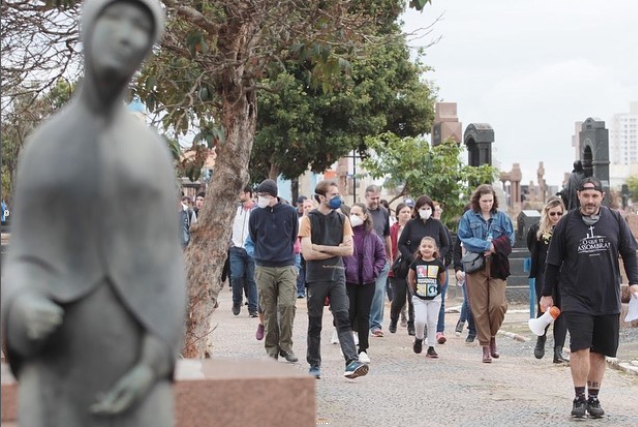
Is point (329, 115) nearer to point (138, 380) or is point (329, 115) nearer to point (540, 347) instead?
point (540, 347)

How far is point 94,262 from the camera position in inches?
136

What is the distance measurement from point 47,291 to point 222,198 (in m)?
5.53

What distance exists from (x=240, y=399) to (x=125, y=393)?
83.2 inches

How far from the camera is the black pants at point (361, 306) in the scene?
39.7ft

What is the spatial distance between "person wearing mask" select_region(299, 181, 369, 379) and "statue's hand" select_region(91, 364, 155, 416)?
770 cm

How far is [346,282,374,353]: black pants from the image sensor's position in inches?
476

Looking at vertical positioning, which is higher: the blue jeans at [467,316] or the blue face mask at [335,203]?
the blue face mask at [335,203]

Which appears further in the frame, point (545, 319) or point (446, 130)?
point (446, 130)

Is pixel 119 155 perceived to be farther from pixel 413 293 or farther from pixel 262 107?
pixel 262 107

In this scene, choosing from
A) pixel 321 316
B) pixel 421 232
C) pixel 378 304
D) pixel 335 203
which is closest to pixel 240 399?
pixel 321 316

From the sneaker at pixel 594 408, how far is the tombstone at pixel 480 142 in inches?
615

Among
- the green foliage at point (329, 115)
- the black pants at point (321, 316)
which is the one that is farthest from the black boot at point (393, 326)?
the green foliage at point (329, 115)

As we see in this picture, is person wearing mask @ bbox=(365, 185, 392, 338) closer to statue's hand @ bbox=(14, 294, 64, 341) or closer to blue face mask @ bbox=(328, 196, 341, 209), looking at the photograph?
blue face mask @ bbox=(328, 196, 341, 209)

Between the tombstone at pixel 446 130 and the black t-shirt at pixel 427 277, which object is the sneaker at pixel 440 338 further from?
the tombstone at pixel 446 130
